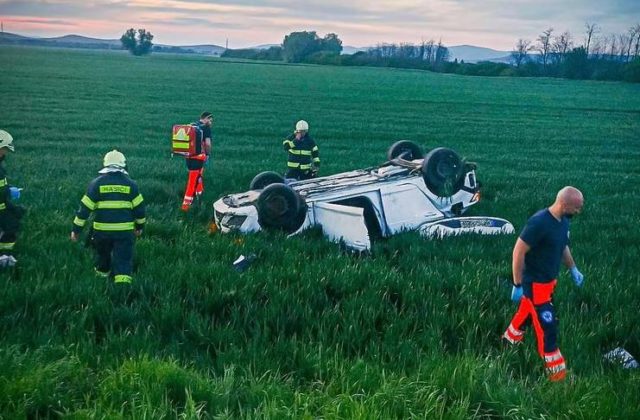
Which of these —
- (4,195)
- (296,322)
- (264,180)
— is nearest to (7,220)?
(4,195)

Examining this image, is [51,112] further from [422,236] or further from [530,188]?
[422,236]

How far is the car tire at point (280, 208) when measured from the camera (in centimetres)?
943

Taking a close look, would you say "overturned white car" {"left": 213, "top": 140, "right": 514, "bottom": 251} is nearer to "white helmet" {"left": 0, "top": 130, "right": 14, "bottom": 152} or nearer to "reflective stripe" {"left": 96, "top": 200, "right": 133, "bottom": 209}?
"reflective stripe" {"left": 96, "top": 200, "right": 133, "bottom": 209}

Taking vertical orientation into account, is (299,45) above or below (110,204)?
above

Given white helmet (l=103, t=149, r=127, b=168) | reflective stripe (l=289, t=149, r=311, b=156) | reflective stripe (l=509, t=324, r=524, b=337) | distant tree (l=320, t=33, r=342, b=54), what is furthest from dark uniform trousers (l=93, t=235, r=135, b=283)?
distant tree (l=320, t=33, r=342, b=54)

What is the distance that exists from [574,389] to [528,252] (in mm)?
1393

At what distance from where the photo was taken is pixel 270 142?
79.6ft

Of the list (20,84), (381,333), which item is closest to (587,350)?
(381,333)

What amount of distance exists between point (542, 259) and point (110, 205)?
438 centimetres

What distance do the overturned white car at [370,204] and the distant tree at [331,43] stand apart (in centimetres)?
13764

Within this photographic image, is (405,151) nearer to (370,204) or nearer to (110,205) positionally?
(370,204)

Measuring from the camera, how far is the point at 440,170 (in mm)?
10883

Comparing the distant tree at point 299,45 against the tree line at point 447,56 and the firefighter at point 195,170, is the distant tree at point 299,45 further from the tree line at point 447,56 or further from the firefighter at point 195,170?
the firefighter at point 195,170

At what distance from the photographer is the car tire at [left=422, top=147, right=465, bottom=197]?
35.5ft
